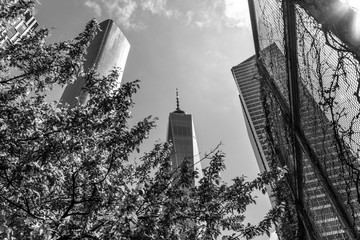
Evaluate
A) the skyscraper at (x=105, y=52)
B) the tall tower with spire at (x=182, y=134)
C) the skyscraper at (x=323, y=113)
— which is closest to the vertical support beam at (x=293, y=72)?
the skyscraper at (x=323, y=113)

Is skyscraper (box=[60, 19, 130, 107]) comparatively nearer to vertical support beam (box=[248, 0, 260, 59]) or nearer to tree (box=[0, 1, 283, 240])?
tree (box=[0, 1, 283, 240])

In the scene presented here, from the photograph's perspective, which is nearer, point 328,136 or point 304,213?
point 328,136

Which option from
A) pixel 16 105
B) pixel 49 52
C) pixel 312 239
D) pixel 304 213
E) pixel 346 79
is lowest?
pixel 312 239

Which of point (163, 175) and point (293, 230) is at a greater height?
point (163, 175)

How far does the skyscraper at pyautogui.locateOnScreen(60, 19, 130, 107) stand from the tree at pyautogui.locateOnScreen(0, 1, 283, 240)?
118 meters

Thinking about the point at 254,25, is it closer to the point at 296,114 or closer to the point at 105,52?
the point at 296,114

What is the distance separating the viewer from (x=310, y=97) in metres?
2.41

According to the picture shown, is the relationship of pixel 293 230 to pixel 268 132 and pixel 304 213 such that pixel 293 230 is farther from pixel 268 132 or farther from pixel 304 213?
pixel 268 132

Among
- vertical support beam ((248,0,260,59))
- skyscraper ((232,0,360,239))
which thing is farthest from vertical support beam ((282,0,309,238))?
vertical support beam ((248,0,260,59))

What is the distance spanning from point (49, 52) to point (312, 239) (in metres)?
6.49

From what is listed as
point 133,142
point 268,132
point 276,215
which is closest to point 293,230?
point 276,215

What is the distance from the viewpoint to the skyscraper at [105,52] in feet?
403

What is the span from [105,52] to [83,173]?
13488 cm

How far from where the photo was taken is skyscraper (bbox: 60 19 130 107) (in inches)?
4836
